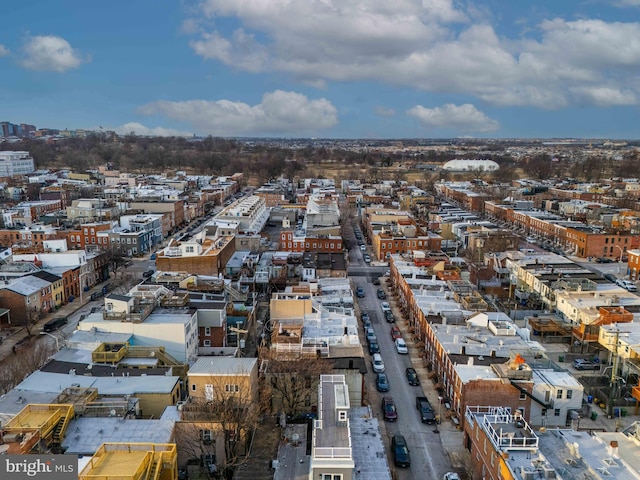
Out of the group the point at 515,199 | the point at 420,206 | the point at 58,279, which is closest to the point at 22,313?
the point at 58,279

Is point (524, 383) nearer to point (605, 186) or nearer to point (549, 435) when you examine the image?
point (549, 435)

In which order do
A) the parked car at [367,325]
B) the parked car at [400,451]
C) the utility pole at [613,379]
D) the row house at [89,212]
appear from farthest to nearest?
the row house at [89,212]
the parked car at [367,325]
the utility pole at [613,379]
the parked car at [400,451]

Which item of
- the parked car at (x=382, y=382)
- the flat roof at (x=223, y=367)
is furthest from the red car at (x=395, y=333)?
the flat roof at (x=223, y=367)

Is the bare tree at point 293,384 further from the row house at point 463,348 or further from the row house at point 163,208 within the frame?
the row house at point 163,208

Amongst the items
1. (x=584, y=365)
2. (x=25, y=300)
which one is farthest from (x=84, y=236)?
(x=584, y=365)

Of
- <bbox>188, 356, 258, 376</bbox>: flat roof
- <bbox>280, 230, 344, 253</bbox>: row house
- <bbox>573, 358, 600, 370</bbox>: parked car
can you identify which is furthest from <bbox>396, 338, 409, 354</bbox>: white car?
<bbox>280, 230, 344, 253</bbox>: row house

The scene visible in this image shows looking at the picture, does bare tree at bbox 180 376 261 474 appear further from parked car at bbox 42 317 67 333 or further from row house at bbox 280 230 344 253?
row house at bbox 280 230 344 253
